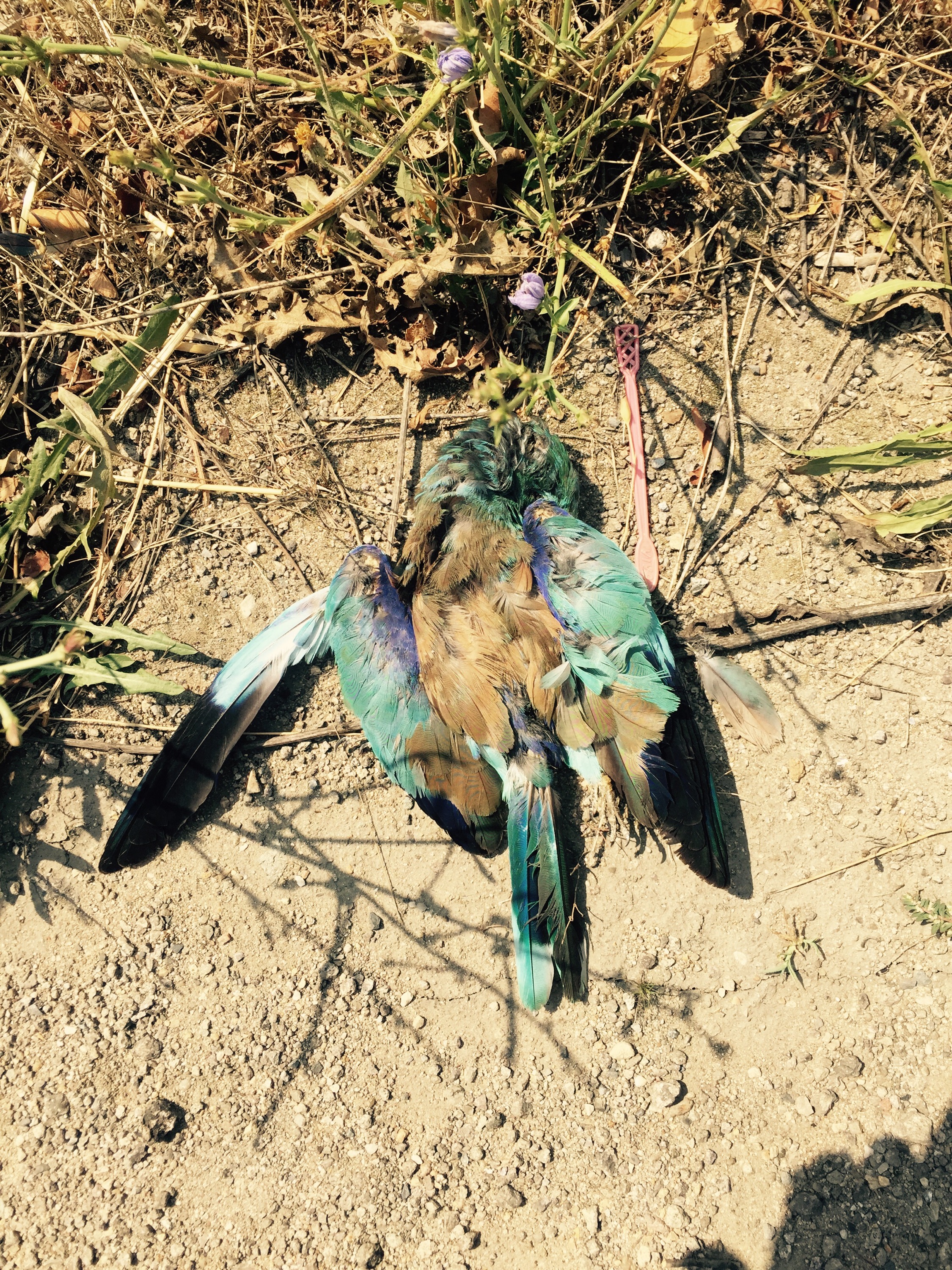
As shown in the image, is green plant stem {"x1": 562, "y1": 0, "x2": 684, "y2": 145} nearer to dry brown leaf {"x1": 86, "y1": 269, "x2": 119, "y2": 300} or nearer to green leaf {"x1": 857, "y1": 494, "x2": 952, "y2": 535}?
green leaf {"x1": 857, "y1": 494, "x2": 952, "y2": 535}

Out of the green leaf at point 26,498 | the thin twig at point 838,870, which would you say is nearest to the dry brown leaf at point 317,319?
the green leaf at point 26,498

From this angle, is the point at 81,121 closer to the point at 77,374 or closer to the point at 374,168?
the point at 77,374

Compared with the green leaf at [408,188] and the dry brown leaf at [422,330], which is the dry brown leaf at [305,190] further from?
the dry brown leaf at [422,330]

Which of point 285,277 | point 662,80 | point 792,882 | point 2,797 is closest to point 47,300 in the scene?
point 285,277

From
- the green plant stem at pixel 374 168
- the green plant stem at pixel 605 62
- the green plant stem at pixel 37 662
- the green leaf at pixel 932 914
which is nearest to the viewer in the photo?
the green plant stem at pixel 37 662

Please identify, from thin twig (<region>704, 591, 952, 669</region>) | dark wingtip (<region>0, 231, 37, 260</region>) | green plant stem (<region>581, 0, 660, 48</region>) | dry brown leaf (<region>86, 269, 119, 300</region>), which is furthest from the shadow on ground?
dark wingtip (<region>0, 231, 37, 260</region>)

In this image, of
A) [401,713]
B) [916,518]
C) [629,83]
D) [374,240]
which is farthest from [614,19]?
[401,713]
